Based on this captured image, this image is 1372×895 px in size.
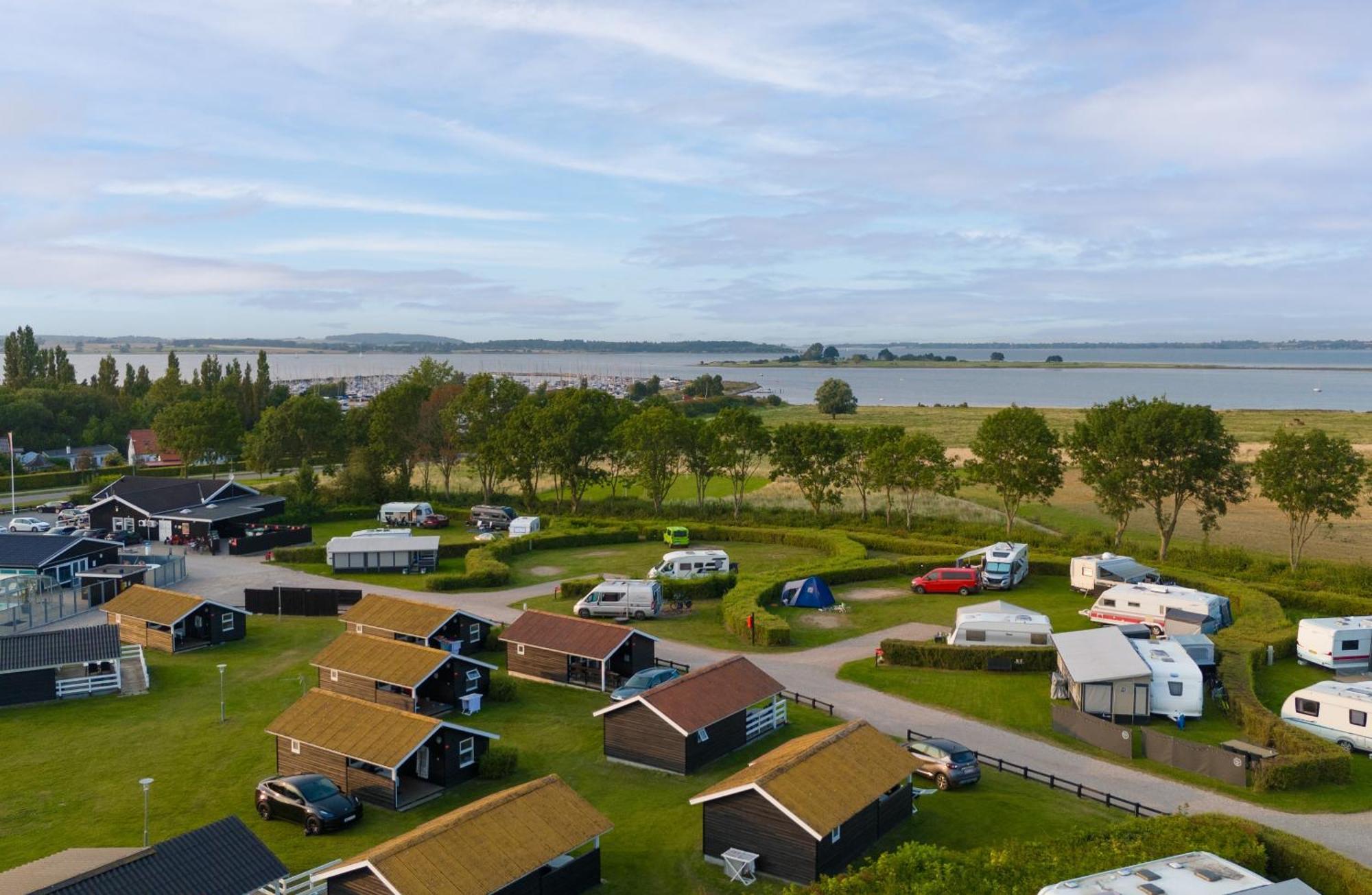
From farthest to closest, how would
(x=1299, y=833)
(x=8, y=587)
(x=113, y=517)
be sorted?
1. (x=113, y=517)
2. (x=8, y=587)
3. (x=1299, y=833)

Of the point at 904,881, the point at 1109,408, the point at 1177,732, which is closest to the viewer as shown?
the point at 904,881

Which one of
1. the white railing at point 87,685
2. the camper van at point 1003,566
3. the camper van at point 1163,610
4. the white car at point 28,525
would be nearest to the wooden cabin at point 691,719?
the camper van at point 1163,610

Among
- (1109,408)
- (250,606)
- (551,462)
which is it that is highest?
(1109,408)

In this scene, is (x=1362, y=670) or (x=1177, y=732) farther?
(x=1362, y=670)

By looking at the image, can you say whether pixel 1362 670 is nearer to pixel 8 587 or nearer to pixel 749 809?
pixel 749 809

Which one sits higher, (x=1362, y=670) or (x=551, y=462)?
(x=551, y=462)

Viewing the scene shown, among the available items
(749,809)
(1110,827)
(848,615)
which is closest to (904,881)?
(749,809)
